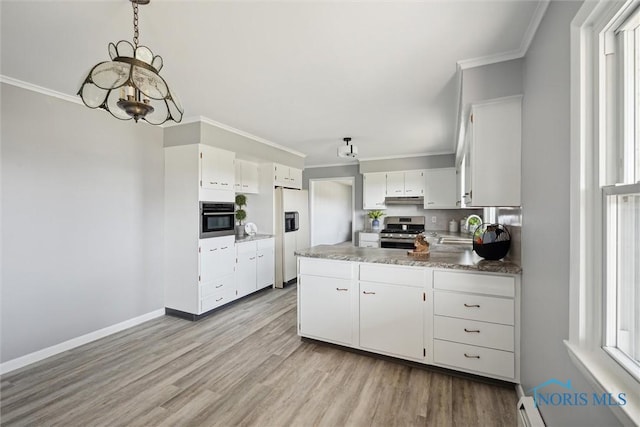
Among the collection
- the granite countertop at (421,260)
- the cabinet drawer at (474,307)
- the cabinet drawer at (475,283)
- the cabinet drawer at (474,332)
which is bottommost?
the cabinet drawer at (474,332)

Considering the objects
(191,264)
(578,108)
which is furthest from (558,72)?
(191,264)

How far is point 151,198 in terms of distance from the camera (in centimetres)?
340

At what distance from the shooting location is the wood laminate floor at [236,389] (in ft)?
5.80

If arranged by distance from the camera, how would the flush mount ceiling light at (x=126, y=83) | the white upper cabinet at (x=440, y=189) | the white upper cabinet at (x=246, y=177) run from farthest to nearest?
the white upper cabinet at (x=440, y=189) < the white upper cabinet at (x=246, y=177) < the flush mount ceiling light at (x=126, y=83)

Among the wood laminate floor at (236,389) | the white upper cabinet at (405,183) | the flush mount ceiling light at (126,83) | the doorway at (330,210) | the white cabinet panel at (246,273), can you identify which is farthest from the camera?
the doorway at (330,210)

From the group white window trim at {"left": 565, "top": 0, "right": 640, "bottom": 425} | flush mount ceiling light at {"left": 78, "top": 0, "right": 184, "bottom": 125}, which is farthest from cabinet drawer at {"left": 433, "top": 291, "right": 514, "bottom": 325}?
flush mount ceiling light at {"left": 78, "top": 0, "right": 184, "bottom": 125}

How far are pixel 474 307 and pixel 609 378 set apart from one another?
129 cm

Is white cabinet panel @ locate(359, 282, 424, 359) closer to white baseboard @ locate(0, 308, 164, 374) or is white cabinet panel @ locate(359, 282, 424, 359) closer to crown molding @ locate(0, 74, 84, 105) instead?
white baseboard @ locate(0, 308, 164, 374)

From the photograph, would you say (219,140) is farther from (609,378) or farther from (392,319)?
(609,378)

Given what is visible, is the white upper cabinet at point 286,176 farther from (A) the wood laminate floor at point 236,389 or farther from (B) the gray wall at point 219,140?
(A) the wood laminate floor at point 236,389

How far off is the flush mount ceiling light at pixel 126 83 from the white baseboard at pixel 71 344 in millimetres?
2433

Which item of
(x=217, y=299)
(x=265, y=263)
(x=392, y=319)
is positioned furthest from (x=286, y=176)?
(x=392, y=319)

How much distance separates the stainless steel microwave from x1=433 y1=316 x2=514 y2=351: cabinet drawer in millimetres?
2685

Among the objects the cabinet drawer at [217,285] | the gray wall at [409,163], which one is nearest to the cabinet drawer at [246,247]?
the cabinet drawer at [217,285]
